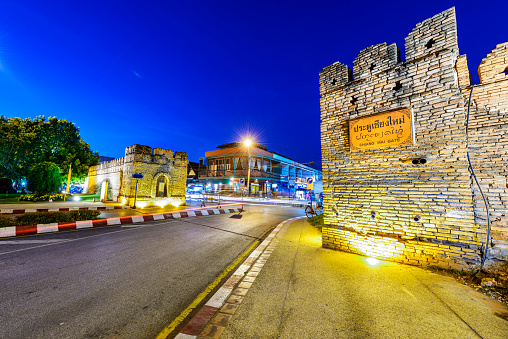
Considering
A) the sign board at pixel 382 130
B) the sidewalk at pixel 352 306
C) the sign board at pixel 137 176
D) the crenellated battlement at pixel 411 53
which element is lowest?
the sidewalk at pixel 352 306

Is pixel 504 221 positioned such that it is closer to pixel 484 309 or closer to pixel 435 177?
pixel 435 177

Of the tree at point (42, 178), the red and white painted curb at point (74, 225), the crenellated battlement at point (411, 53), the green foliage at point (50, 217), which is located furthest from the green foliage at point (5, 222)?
the tree at point (42, 178)

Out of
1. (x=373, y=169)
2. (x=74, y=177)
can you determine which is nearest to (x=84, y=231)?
(x=373, y=169)

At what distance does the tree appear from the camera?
17375mm

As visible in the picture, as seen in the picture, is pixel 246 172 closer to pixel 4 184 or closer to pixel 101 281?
pixel 101 281

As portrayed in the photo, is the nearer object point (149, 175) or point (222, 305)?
point (222, 305)

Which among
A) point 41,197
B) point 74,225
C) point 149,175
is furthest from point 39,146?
point 74,225

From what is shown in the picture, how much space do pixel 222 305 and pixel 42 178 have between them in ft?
78.9

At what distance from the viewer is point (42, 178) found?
17.6m

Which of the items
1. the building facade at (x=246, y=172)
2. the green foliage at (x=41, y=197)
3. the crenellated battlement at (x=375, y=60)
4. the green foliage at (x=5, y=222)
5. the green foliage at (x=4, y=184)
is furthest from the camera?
the building facade at (x=246, y=172)

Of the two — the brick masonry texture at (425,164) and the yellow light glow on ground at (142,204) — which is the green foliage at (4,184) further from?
the brick masonry texture at (425,164)

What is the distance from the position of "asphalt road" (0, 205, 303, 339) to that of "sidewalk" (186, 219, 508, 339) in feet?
3.04

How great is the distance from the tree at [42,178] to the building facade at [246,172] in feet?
72.1

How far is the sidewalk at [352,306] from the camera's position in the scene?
2410 mm
